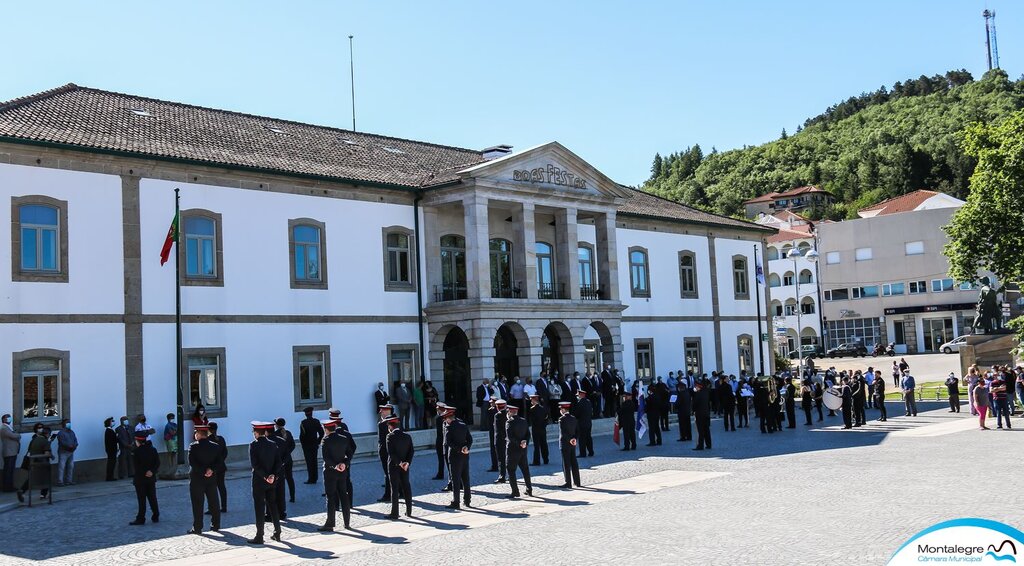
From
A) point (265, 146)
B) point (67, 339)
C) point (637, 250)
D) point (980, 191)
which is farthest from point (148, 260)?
point (980, 191)

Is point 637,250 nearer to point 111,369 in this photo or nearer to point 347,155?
point 347,155

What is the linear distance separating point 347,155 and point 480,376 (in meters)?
8.52

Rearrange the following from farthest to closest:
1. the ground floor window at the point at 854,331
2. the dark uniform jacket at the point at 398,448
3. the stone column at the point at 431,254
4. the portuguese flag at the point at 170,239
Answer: the ground floor window at the point at 854,331
the stone column at the point at 431,254
the portuguese flag at the point at 170,239
the dark uniform jacket at the point at 398,448

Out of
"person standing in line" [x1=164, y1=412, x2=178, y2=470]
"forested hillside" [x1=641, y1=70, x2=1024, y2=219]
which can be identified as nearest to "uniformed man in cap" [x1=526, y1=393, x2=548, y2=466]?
"person standing in line" [x1=164, y1=412, x2=178, y2=470]

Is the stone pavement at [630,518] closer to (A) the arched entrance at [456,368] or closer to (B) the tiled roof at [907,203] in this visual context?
(A) the arched entrance at [456,368]

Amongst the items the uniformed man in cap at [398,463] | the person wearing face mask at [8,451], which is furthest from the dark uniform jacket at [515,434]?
the person wearing face mask at [8,451]

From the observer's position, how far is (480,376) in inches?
1225

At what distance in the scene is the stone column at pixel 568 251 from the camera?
113ft

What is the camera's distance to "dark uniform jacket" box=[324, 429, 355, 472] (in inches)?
573

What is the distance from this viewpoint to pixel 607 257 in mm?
35969

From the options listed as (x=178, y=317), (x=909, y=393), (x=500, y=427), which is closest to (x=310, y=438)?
(x=500, y=427)

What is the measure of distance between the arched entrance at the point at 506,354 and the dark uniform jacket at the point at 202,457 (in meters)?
19.5

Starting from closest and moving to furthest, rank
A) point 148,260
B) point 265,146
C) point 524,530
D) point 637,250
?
point 524,530, point 148,260, point 265,146, point 637,250

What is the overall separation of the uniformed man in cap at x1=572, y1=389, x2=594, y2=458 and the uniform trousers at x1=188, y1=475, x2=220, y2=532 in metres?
9.16
